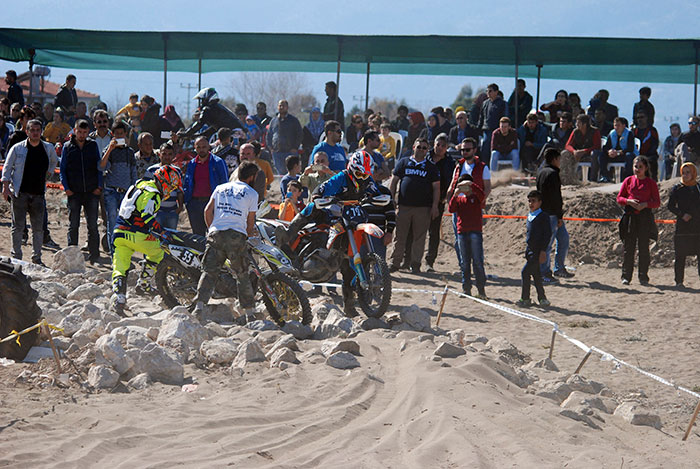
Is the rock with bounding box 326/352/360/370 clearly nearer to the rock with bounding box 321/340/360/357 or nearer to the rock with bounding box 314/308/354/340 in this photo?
the rock with bounding box 321/340/360/357

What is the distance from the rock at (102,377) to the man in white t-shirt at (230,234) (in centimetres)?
192

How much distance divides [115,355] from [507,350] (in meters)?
3.84

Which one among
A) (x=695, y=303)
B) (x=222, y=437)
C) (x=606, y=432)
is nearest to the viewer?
(x=222, y=437)

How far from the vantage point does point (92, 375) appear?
23.0 ft

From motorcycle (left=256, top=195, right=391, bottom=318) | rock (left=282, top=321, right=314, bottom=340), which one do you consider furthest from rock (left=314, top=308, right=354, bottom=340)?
motorcycle (left=256, top=195, right=391, bottom=318)

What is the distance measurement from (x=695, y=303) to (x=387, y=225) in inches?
187

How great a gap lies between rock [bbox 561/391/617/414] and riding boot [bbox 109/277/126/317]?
4544 mm

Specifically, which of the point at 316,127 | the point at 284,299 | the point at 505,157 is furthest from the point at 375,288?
the point at 316,127

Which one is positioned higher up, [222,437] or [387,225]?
[387,225]

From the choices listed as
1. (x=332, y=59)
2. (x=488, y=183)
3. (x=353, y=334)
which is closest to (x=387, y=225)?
(x=353, y=334)

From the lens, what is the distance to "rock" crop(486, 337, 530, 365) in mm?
8938

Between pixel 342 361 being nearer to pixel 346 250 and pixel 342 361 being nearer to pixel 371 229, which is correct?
pixel 371 229

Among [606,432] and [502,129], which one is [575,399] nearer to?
[606,432]

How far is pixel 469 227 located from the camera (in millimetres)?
11945
